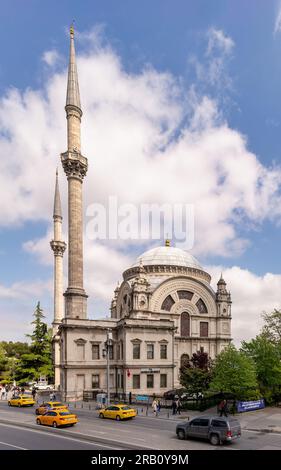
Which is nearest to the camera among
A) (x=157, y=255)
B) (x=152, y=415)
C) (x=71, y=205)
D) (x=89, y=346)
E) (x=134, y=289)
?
(x=152, y=415)

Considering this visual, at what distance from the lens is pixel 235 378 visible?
1288 inches

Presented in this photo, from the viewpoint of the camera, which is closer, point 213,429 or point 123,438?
point 213,429

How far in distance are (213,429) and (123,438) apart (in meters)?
5.10

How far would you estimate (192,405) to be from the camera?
1391 inches

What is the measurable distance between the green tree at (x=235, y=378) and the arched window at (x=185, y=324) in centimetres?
2875

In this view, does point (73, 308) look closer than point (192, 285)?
Yes

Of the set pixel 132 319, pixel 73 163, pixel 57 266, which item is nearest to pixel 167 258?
pixel 57 266

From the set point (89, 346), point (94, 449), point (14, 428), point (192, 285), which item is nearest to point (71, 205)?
point (89, 346)

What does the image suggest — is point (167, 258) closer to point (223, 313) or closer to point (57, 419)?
point (223, 313)

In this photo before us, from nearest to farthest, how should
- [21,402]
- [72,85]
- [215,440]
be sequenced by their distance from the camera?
[215,440]
[21,402]
[72,85]

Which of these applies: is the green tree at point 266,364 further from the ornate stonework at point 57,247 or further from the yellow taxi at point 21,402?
the ornate stonework at point 57,247

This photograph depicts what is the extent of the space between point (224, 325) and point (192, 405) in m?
32.1

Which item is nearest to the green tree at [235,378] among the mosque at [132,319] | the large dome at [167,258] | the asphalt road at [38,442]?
the mosque at [132,319]
